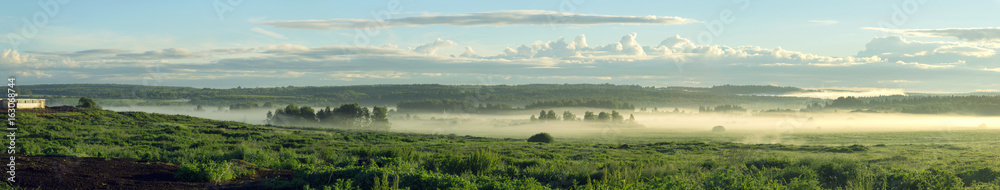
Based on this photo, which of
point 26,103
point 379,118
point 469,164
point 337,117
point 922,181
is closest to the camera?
point 922,181

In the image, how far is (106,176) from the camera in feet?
39.9

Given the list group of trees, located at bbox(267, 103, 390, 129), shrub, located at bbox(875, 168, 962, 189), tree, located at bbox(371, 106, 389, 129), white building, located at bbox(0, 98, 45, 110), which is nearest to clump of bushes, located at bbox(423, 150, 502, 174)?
shrub, located at bbox(875, 168, 962, 189)

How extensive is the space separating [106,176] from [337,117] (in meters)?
123

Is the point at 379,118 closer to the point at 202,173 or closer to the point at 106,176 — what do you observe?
the point at 106,176

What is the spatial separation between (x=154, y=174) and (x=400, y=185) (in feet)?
17.3

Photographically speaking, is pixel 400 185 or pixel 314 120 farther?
pixel 314 120

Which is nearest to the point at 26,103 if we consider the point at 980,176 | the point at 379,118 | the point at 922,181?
the point at 922,181

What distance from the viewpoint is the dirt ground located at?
443 inches

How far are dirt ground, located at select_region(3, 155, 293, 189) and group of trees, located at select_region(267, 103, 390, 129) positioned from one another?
117 meters

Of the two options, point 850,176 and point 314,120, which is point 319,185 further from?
point 314,120

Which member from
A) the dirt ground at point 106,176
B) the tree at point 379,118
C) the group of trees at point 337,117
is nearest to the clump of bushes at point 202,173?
the dirt ground at point 106,176

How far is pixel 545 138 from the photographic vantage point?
64188 mm

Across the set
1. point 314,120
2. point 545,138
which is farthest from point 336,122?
point 545,138

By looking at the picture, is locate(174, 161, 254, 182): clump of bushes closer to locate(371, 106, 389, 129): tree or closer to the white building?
the white building
